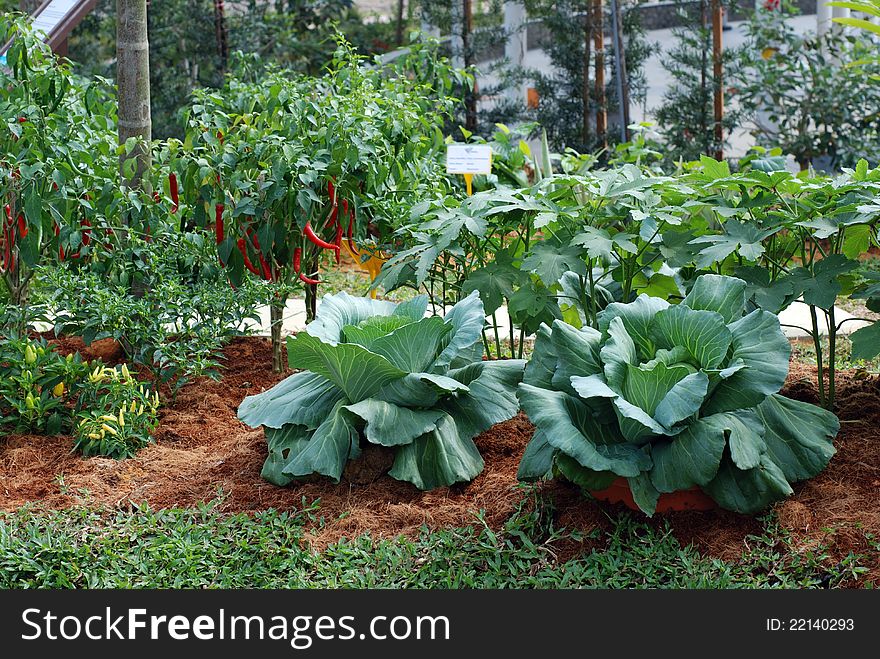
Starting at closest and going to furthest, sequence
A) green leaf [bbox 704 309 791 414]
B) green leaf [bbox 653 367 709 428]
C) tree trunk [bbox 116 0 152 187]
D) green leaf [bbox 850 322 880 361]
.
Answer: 1. green leaf [bbox 653 367 709 428]
2. green leaf [bbox 704 309 791 414]
3. green leaf [bbox 850 322 880 361]
4. tree trunk [bbox 116 0 152 187]

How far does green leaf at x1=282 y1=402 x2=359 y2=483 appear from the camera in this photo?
305 cm

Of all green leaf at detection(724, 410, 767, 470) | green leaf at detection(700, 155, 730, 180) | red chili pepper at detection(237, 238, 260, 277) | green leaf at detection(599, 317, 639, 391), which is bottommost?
green leaf at detection(724, 410, 767, 470)

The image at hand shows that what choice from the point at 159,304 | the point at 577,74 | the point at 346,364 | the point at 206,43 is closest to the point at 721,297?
the point at 346,364

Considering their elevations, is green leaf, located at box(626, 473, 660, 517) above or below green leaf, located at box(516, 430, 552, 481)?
below

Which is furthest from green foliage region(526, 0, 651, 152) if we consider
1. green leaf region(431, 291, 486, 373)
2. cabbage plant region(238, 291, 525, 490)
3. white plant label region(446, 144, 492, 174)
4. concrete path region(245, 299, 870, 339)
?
cabbage plant region(238, 291, 525, 490)

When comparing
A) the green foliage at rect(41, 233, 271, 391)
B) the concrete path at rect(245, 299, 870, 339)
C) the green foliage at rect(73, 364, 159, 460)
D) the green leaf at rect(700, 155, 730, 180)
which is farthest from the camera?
the concrete path at rect(245, 299, 870, 339)

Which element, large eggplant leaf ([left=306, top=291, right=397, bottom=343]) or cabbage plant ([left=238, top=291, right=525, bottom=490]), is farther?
large eggplant leaf ([left=306, top=291, right=397, bottom=343])

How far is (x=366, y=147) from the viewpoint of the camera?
152 inches

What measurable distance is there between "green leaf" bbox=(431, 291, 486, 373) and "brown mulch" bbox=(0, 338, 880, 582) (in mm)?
371

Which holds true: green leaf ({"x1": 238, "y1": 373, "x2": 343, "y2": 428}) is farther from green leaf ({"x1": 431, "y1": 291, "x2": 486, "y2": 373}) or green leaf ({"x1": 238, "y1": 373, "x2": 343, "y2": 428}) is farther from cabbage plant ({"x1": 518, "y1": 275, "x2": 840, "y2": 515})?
cabbage plant ({"x1": 518, "y1": 275, "x2": 840, "y2": 515})

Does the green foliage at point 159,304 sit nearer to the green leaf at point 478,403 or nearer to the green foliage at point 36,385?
the green foliage at point 36,385

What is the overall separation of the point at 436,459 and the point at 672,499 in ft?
2.49

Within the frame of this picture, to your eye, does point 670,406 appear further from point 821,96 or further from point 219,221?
point 821,96

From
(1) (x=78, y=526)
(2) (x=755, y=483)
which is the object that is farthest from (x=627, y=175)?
(1) (x=78, y=526)
